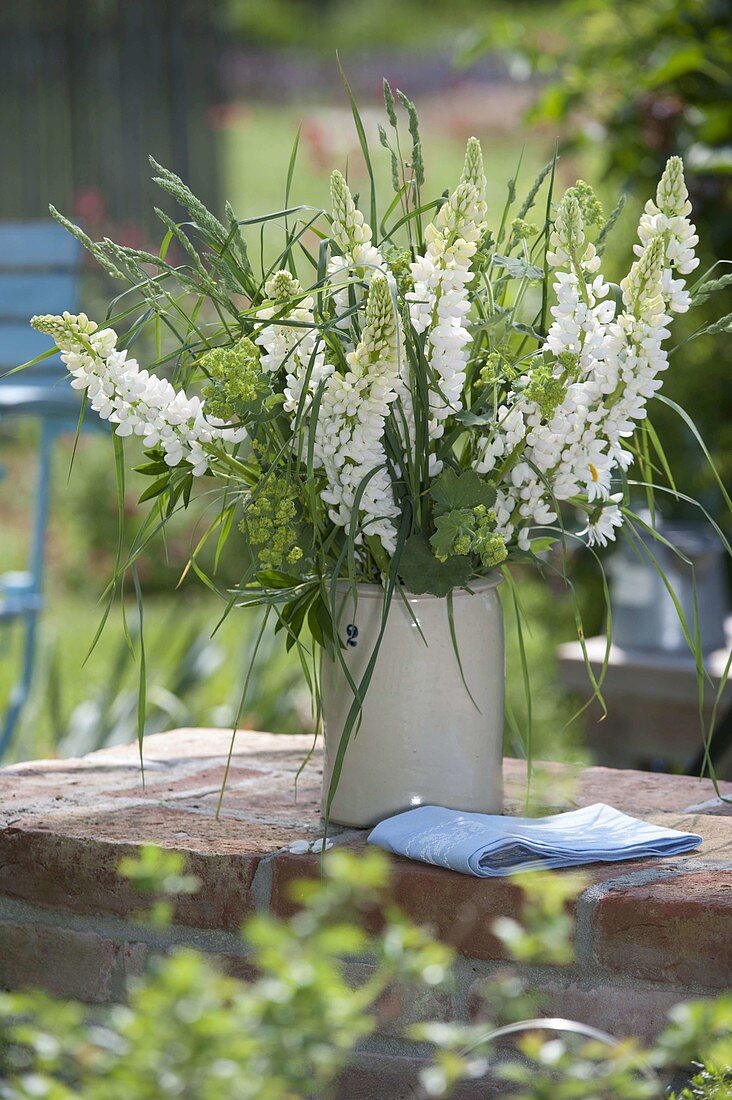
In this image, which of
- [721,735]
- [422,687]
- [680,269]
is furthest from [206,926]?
[721,735]

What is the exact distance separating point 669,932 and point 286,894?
30 centimetres

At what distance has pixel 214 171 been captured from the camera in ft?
22.2

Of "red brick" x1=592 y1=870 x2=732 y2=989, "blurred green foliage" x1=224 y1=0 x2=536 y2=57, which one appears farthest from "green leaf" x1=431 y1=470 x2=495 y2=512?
"blurred green foliage" x1=224 y1=0 x2=536 y2=57

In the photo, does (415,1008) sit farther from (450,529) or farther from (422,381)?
(422,381)

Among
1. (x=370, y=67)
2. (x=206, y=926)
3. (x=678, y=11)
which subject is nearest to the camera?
(x=206, y=926)

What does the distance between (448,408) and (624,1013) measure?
0.48 meters

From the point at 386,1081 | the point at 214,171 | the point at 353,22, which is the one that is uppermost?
the point at 353,22

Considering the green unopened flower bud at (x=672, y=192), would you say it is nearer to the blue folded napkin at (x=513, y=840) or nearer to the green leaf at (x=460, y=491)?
the green leaf at (x=460, y=491)

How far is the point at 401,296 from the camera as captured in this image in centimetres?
104

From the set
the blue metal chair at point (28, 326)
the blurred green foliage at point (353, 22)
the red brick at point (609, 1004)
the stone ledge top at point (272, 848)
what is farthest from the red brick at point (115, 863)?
the blurred green foliage at point (353, 22)

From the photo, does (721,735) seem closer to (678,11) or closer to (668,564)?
(668,564)

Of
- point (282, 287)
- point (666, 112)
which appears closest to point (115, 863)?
point (282, 287)

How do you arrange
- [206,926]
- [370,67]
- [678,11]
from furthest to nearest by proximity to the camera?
[370,67] → [678,11] → [206,926]

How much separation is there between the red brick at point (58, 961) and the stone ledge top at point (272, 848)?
23 millimetres
